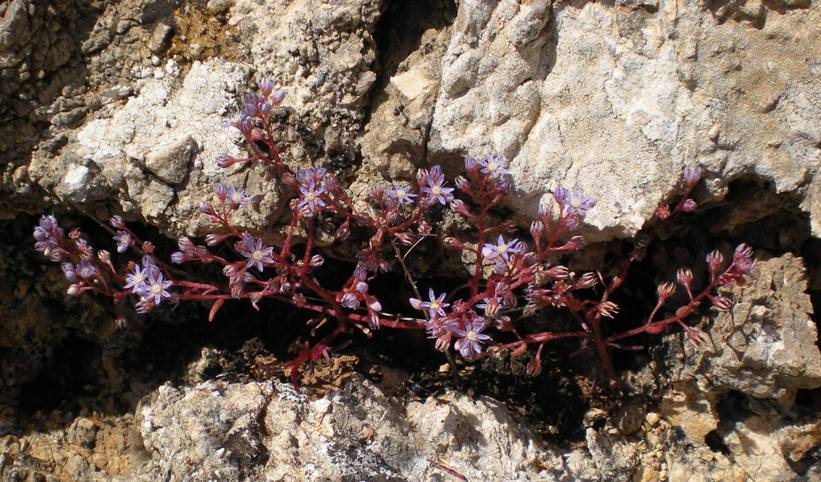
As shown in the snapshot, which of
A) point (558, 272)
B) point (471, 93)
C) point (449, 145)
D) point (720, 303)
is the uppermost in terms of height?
point (471, 93)

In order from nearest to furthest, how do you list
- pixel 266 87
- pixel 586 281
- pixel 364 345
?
pixel 266 87, pixel 586 281, pixel 364 345

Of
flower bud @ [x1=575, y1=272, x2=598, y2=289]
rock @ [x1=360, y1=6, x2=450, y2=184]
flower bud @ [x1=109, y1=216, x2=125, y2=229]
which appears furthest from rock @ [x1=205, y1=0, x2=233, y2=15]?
flower bud @ [x1=575, y1=272, x2=598, y2=289]

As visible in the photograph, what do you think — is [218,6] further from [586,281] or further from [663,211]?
[663,211]

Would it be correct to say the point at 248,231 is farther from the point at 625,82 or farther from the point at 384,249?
the point at 625,82

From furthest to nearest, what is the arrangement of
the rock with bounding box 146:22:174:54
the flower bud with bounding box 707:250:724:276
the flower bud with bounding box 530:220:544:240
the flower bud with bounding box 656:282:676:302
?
1. the rock with bounding box 146:22:174:54
2. the flower bud with bounding box 656:282:676:302
3. the flower bud with bounding box 707:250:724:276
4. the flower bud with bounding box 530:220:544:240

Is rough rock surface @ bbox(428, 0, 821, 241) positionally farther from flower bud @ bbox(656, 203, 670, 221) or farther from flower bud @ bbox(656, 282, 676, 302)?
flower bud @ bbox(656, 282, 676, 302)

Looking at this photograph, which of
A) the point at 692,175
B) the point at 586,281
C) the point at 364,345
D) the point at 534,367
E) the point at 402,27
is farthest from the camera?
the point at 364,345

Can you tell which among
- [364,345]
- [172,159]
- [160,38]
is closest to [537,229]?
[364,345]

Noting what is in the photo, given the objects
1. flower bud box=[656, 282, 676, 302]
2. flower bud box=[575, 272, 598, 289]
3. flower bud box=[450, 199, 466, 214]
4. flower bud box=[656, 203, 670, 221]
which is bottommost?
flower bud box=[656, 282, 676, 302]
